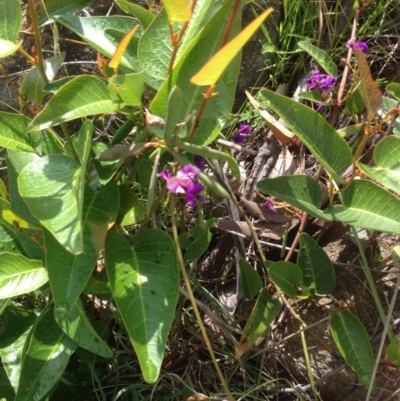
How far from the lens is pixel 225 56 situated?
2.34 ft

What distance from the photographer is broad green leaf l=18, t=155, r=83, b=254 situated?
34.5 inches

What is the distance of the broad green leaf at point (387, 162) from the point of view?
3.72 feet

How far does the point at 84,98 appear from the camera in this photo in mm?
968

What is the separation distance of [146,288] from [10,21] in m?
0.52

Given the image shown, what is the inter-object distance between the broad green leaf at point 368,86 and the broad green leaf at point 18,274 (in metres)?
0.69

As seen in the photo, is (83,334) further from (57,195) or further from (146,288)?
(57,195)

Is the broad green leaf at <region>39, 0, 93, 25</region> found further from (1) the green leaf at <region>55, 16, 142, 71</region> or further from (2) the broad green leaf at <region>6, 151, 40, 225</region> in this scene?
(2) the broad green leaf at <region>6, 151, 40, 225</region>

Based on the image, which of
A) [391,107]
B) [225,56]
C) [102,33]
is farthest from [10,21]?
[391,107]

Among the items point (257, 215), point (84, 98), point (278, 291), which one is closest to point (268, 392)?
point (278, 291)

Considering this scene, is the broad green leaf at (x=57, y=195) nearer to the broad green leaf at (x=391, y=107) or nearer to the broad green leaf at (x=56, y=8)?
the broad green leaf at (x=56, y=8)

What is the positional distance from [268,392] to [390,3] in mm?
1188

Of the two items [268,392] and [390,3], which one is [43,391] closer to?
[268,392]

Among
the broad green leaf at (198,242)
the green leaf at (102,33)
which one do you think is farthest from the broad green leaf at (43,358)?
the green leaf at (102,33)

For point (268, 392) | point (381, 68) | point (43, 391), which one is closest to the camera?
point (43, 391)
